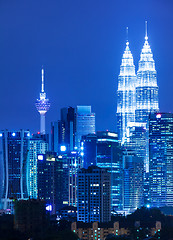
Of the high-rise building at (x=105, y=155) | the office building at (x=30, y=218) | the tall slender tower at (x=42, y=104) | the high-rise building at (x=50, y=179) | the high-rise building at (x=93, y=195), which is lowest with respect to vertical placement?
the office building at (x=30, y=218)

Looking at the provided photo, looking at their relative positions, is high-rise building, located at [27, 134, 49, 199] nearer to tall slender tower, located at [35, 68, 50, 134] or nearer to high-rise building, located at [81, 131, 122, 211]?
high-rise building, located at [81, 131, 122, 211]

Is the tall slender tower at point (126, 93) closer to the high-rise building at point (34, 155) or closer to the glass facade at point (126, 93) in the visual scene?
the glass facade at point (126, 93)

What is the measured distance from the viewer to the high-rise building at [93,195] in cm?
7706

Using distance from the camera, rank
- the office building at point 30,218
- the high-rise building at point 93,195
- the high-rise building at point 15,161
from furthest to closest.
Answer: the high-rise building at point 15,161, the high-rise building at point 93,195, the office building at point 30,218

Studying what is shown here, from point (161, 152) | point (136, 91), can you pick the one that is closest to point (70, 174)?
point (161, 152)

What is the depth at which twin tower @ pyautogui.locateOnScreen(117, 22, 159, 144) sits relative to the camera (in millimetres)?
109625

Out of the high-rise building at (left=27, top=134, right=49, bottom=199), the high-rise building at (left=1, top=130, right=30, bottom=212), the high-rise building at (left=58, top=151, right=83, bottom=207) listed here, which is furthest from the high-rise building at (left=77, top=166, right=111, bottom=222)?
the high-rise building at (left=1, top=130, right=30, bottom=212)

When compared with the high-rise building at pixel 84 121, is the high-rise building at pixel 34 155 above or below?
below

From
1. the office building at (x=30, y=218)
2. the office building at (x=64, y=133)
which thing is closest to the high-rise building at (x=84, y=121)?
the office building at (x=64, y=133)

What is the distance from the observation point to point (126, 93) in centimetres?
11050

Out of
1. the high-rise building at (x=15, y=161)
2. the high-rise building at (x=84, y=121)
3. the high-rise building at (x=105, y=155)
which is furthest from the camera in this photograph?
the high-rise building at (x=84, y=121)

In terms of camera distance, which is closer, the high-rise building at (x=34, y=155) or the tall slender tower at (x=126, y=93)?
the high-rise building at (x=34, y=155)

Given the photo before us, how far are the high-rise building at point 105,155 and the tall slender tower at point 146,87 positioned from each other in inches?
425

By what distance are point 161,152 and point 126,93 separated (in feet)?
42.1
